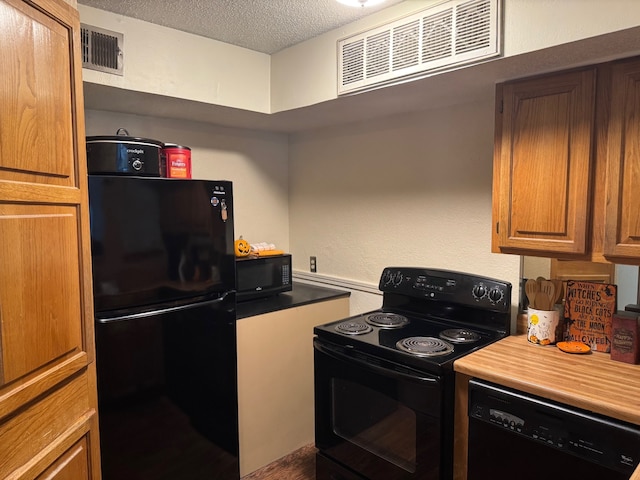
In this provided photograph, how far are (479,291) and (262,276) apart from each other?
3.86 feet

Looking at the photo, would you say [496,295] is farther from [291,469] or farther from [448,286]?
[291,469]

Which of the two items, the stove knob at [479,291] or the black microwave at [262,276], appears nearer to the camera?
the stove knob at [479,291]

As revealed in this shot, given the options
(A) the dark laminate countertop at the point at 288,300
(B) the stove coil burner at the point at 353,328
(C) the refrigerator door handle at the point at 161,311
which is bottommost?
(B) the stove coil burner at the point at 353,328

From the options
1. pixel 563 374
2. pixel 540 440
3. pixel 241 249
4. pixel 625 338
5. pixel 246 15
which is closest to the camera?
pixel 540 440

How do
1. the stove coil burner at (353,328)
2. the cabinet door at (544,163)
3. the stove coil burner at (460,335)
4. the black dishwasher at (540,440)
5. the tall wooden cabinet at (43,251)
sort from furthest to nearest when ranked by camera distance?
the stove coil burner at (353,328) < the stove coil burner at (460,335) < the cabinet door at (544,163) < the black dishwasher at (540,440) < the tall wooden cabinet at (43,251)

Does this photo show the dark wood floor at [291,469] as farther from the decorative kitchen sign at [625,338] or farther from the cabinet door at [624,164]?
the cabinet door at [624,164]

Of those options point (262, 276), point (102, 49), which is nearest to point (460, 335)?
point (262, 276)

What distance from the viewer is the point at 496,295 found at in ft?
6.49

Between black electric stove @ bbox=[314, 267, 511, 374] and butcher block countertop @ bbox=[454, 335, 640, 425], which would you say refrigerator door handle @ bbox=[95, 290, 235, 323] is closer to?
black electric stove @ bbox=[314, 267, 511, 374]

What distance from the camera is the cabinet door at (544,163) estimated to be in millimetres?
1590

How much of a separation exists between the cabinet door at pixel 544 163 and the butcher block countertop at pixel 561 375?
0.41m

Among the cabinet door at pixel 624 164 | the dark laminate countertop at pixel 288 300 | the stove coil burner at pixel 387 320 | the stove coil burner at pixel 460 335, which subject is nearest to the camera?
the cabinet door at pixel 624 164

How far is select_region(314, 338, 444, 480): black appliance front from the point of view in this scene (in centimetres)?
167

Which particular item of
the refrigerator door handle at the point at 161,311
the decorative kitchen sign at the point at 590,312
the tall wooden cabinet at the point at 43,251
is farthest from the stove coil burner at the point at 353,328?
the tall wooden cabinet at the point at 43,251
